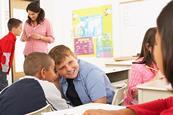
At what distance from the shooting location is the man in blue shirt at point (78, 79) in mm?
1834

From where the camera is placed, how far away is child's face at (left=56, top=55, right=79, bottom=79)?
1867 mm

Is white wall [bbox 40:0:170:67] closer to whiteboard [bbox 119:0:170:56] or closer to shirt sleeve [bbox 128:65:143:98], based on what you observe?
whiteboard [bbox 119:0:170:56]

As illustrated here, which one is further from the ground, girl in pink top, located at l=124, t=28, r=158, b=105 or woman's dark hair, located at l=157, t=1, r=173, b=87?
woman's dark hair, located at l=157, t=1, r=173, b=87

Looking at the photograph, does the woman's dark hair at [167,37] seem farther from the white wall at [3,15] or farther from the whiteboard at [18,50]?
the whiteboard at [18,50]

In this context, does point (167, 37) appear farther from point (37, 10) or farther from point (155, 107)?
point (37, 10)

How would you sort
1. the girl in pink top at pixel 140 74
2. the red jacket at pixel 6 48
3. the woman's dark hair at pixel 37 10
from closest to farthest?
the girl in pink top at pixel 140 74 < the woman's dark hair at pixel 37 10 < the red jacket at pixel 6 48

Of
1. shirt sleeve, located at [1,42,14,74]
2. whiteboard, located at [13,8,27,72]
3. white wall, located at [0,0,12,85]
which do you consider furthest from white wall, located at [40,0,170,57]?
shirt sleeve, located at [1,42,14,74]

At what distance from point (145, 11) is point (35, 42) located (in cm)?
204

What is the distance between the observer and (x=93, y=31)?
217 inches

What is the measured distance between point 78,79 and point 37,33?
2.11 metres

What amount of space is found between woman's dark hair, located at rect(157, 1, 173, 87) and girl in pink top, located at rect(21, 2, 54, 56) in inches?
129

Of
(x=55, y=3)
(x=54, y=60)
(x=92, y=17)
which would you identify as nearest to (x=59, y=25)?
(x=55, y=3)

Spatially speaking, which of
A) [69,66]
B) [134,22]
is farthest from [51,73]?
[134,22]

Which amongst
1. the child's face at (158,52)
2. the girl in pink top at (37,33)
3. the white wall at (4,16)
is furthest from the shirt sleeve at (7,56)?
the child's face at (158,52)
